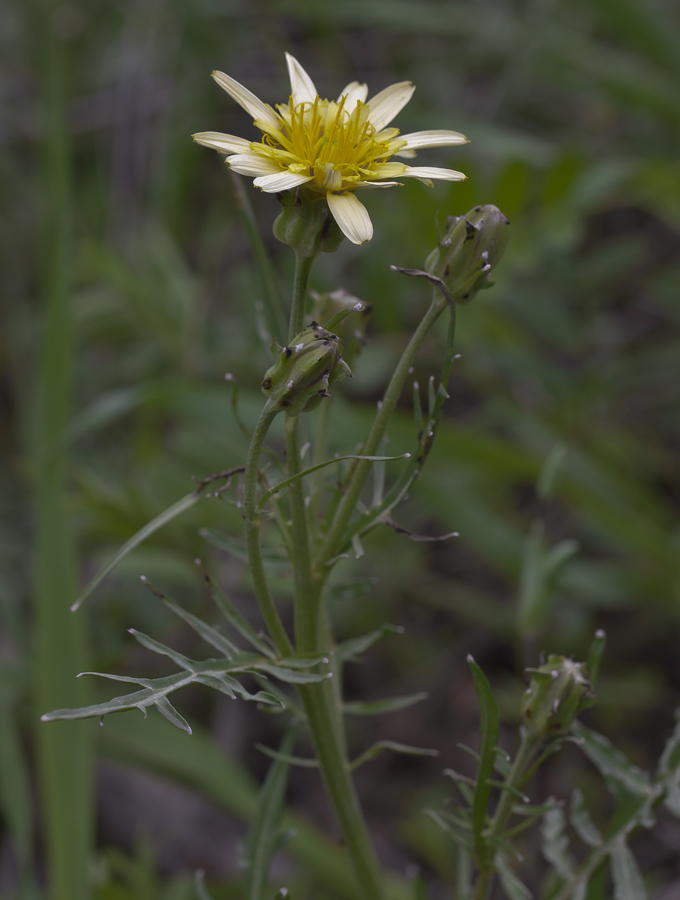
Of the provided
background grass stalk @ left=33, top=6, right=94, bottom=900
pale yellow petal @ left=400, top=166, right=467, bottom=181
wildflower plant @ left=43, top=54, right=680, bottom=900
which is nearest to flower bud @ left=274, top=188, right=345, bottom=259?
wildflower plant @ left=43, top=54, right=680, bottom=900

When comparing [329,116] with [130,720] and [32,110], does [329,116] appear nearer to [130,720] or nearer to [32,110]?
[130,720]

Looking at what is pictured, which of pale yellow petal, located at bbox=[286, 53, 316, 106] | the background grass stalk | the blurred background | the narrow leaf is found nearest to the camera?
the narrow leaf

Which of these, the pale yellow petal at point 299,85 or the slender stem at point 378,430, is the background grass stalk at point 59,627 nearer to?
the slender stem at point 378,430

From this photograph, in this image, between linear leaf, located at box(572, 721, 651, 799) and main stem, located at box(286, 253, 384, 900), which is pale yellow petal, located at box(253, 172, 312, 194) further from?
linear leaf, located at box(572, 721, 651, 799)

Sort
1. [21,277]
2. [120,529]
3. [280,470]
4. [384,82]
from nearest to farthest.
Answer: [280,470] → [120,529] → [21,277] → [384,82]

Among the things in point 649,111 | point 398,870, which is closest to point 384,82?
point 649,111

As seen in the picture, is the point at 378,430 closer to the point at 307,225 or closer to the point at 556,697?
the point at 307,225

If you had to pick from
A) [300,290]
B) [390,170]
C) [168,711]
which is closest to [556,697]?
[168,711]
